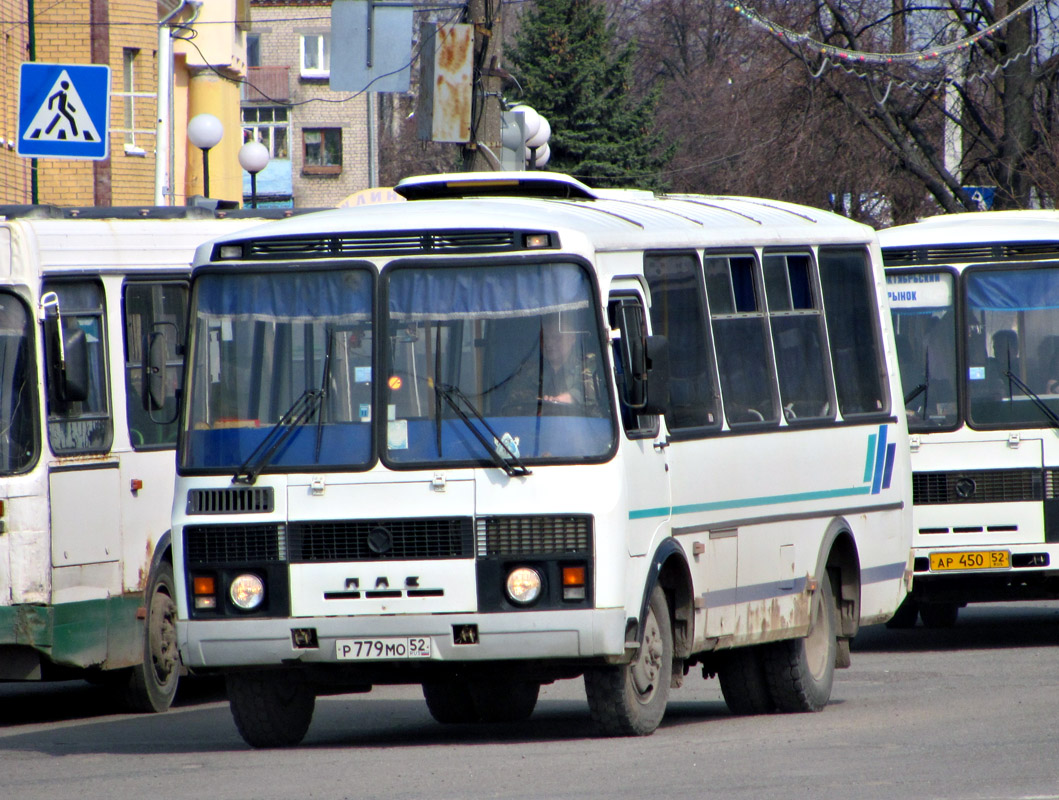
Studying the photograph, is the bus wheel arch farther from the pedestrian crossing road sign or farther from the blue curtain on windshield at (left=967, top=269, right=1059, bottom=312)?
the blue curtain on windshield at (left=967, top=269, right=1059, bottom=312)

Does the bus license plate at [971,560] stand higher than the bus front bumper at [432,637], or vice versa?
the bus front bumper at [432,637]

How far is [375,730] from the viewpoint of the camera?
11039 mm

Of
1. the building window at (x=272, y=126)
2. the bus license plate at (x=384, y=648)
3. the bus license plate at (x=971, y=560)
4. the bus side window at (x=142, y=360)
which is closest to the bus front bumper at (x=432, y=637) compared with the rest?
the bus license plate at (x=384, y=648)

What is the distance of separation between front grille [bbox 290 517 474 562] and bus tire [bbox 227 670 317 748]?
763 millimetres

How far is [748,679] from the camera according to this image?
11.3m

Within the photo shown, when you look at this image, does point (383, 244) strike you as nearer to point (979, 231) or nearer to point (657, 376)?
point (657, 376)

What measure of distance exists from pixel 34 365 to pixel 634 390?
3.83 meters

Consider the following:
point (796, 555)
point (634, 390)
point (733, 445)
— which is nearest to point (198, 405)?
point (634, 390)

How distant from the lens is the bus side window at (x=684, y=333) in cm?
Result: 998

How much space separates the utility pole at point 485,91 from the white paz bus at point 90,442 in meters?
5.38

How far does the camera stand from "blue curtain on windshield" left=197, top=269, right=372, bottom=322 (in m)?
9.38

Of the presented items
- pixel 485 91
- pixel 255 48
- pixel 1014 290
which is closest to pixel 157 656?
pixel 1014 290

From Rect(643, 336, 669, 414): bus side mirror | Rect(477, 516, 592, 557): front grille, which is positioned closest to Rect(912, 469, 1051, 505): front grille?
Rect(643, 336, 669, 414): bus side mirror

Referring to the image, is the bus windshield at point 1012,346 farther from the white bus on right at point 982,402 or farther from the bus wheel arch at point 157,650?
the bus wheel arch at point 157,650
